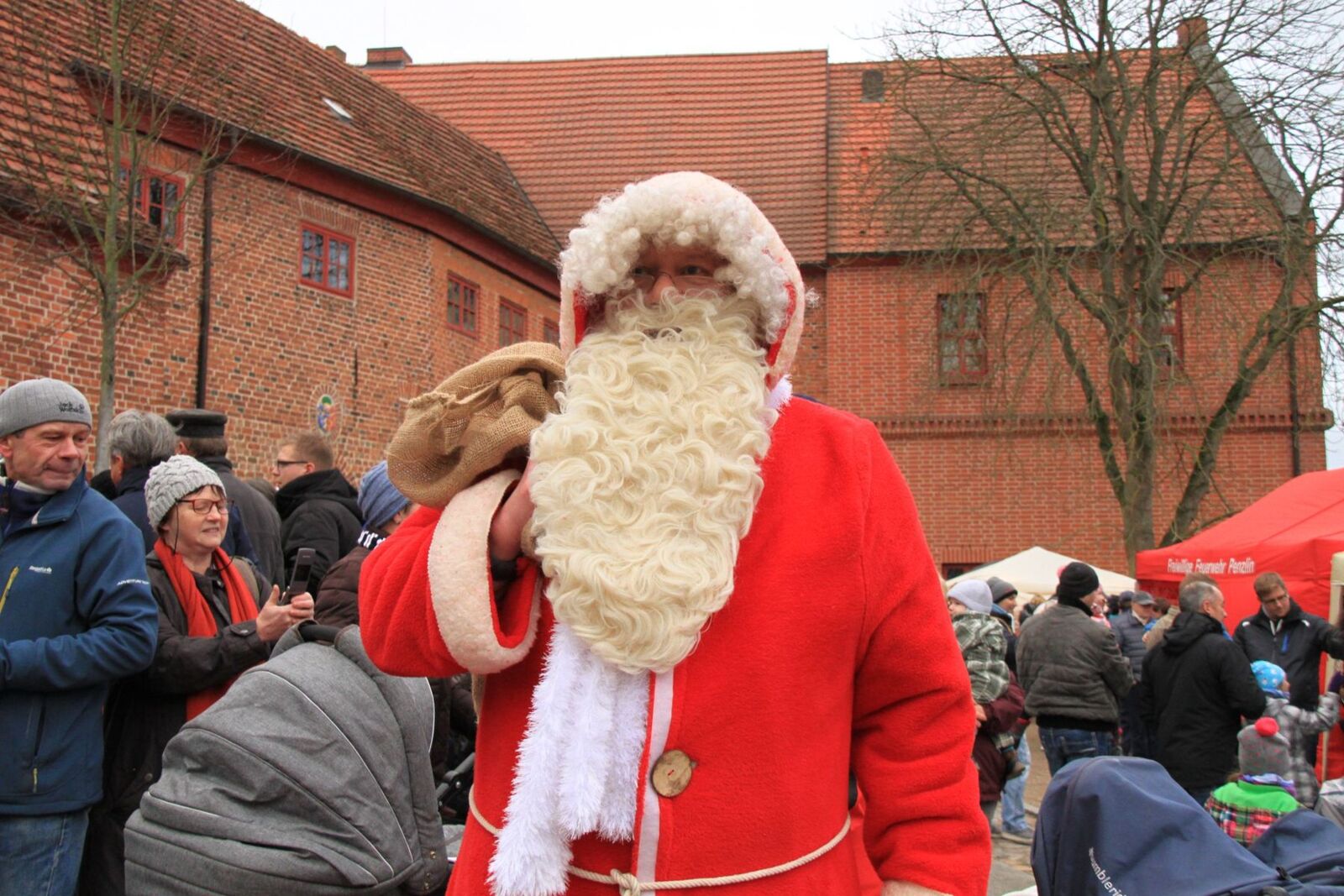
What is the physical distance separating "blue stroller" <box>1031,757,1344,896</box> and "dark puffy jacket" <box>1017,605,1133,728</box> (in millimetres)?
4420

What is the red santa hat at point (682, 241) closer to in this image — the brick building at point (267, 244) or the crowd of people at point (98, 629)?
the crowd of people at point (98, 629)

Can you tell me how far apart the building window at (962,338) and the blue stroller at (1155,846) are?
46.6 feet

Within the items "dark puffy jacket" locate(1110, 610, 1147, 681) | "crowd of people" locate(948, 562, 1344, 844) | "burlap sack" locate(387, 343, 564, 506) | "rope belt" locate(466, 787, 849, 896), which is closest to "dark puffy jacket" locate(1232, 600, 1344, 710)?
"crowd of people" locate(948, 562, 1344, 844)

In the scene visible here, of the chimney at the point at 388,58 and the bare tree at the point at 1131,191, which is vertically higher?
the chimney at the point at 388,58

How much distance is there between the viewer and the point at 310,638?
3.02 metres

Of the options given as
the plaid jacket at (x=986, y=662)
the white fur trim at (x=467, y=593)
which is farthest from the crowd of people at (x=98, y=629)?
the plaid jacket at (x=986, y=662)

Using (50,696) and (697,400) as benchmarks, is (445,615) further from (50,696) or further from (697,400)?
(50,696)

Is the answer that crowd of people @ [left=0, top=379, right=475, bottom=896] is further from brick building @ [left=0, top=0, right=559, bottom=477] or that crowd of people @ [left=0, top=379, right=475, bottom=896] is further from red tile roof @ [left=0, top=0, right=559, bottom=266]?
red tile roof @ [left=0, top=0, right=559, bottom=266]

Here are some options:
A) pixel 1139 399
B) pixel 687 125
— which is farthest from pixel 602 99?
pixel 1139 399

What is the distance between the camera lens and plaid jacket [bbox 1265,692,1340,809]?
5.81 m

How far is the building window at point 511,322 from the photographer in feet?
64.3

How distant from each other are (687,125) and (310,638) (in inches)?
891

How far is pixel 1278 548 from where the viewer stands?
Answer: 10.4m

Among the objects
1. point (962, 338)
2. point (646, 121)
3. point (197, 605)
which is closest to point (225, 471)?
point (197, 605)
